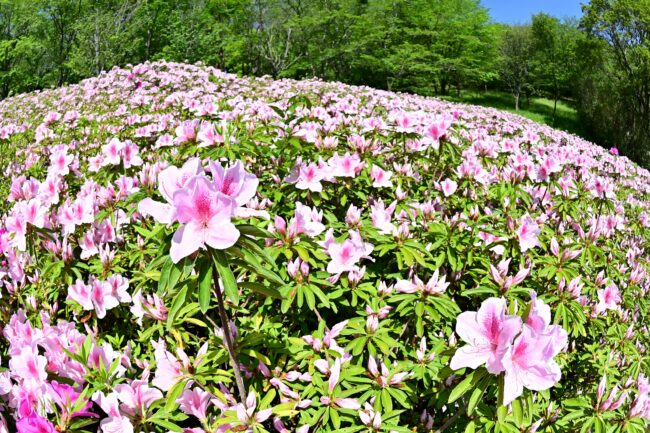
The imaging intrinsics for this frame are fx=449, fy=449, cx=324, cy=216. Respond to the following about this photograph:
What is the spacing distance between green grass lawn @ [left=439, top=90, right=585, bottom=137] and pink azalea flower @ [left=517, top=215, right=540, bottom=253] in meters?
29.0

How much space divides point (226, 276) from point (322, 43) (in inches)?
1307

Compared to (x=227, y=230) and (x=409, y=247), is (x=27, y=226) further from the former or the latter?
(x=409, y=247)

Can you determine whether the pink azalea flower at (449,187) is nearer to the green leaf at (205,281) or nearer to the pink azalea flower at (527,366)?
the pink azalea flower at (527,366)

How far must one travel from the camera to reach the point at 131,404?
1.46m

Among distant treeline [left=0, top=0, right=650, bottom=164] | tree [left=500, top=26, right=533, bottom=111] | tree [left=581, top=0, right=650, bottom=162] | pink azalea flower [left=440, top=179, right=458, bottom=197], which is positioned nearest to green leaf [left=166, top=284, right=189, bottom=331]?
pink azalea flower [left=440, top=179, right=458, bottom=197]

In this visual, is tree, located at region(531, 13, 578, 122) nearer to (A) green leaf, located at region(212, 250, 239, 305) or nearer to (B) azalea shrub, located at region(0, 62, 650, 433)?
(B) azalea shrub, located at region(0, 62, 650, 433)

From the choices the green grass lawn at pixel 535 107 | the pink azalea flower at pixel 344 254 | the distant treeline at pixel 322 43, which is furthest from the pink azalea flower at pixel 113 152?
the green grass lawn at pixel 535 107

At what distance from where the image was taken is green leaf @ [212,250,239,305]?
109 centimetres

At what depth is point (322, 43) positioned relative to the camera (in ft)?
105

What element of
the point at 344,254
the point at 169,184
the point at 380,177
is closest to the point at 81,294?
the point at 169,184

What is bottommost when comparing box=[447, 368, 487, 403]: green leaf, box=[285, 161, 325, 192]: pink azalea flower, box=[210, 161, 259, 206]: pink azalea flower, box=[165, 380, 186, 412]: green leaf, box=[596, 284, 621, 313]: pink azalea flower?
box=[165, 380, 186, 412]: green leaf

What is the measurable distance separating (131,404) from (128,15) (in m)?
28.7

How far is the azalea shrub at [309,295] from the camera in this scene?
1.21 metres

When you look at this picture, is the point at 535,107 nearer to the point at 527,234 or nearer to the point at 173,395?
the point at 527,234
